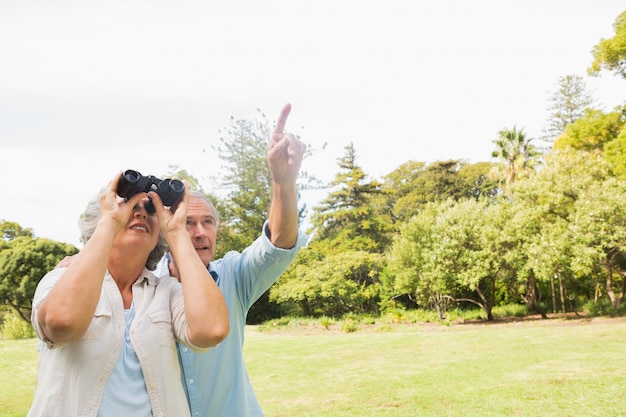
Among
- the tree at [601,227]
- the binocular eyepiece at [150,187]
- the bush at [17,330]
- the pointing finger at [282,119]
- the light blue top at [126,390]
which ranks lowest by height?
the bush at [17,330]

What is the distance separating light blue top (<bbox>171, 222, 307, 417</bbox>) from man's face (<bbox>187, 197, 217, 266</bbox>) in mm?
70

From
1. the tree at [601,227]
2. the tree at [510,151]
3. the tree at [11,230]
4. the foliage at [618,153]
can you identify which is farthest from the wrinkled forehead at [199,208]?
the tree at [11,230]

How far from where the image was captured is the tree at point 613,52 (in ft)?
52.7

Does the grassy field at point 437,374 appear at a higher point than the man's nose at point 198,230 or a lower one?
lower

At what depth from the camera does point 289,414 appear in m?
7.04

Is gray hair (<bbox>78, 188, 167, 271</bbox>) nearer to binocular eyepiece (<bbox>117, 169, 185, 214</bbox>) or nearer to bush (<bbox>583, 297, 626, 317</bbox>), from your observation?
binocular eyepiece (<bbox>117, 169, 185, 214</bbox>)

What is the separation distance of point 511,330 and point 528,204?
15.7 feet

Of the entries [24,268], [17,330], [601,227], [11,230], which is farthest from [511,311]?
[11,230]

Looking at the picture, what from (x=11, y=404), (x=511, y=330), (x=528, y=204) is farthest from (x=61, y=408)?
(x=528, y=204)

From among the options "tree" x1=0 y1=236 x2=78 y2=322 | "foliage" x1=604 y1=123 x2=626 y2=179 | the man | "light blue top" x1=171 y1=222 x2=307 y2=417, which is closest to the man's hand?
the man

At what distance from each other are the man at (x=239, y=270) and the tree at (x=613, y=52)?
17.4 m

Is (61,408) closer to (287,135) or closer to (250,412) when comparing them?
(250,412)

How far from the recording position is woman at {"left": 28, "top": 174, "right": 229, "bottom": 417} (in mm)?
1300

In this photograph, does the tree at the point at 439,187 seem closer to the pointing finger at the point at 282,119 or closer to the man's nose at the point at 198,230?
the man's nose at the point at 198,230
